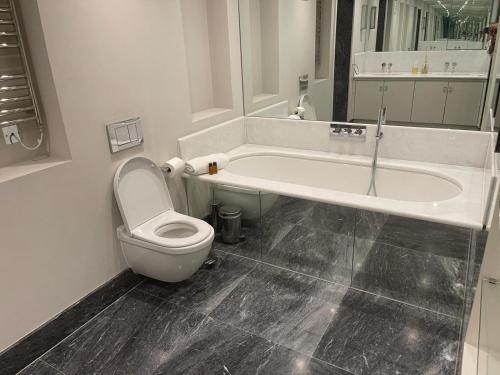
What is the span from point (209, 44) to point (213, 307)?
205cm

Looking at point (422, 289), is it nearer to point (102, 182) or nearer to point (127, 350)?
point (127, 350)

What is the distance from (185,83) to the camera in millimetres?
2588

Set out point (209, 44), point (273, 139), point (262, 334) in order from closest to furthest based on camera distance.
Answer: point (262, 334), point (209, 44), point (273, 139)

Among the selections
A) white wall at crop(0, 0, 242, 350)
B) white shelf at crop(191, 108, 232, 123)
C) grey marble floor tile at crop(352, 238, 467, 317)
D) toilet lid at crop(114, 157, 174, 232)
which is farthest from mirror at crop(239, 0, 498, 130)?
toilet lid at crop(114, 157, 174, 232)

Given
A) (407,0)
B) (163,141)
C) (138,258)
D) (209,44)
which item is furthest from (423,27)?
(138,258)

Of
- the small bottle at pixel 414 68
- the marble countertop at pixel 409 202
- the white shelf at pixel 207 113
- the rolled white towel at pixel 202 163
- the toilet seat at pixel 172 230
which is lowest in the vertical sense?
the toilet seat at pixel 172 230

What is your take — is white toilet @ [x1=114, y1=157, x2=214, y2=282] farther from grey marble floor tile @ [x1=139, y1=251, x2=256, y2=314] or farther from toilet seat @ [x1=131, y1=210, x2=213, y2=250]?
grey marble floor tile @ [x1=139, y1=251, x2=256, y2=314]

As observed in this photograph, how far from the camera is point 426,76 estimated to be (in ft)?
8.66

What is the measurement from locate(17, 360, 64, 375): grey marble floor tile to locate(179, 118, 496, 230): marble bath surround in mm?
1388

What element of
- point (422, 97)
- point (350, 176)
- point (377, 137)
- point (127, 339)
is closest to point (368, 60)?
point (422, 97)

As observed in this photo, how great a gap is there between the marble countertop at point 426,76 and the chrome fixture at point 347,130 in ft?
1.24

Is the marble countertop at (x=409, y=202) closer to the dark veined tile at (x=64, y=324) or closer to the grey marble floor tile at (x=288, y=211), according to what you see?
the grey marble floor tile at (x=288, y=211)

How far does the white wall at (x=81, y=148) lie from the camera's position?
5.73 feet

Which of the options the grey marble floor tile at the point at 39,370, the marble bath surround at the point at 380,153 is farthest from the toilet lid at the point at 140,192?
the grey marble floor tile at the point at 39,370
